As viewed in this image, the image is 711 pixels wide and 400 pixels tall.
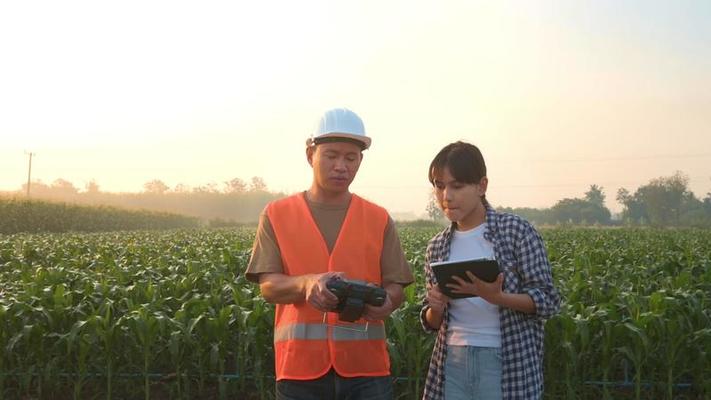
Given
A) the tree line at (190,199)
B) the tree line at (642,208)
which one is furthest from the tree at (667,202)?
the tree line at (190,199)

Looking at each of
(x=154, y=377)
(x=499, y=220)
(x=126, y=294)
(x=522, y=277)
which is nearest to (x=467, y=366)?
(x=522, y=277)

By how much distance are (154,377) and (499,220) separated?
13.5ft

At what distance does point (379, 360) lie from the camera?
2.67 meters

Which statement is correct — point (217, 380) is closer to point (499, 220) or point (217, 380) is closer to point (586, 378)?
point (586, 378)

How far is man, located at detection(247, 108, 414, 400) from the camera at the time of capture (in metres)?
2.60

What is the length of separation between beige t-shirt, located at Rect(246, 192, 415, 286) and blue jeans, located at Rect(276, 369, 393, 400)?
0.40m

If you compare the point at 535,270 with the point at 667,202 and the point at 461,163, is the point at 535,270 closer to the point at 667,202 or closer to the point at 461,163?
the point at 461,163

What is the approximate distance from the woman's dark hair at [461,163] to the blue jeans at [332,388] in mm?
860

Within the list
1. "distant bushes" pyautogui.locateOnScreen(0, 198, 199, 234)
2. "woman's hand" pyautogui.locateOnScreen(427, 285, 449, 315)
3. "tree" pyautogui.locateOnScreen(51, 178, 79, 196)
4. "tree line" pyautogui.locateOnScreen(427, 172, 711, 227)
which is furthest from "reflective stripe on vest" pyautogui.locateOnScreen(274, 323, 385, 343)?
"tree" pyautogui.locateOnScreen(51, 178, 79, 196)

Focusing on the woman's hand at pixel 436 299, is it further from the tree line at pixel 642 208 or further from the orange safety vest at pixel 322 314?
the tree line at pixel 642 208

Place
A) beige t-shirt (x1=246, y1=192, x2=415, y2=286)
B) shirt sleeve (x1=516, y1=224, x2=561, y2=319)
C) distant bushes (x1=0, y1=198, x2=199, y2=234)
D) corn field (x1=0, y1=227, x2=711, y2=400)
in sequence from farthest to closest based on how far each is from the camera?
distant bushes (x1=0, y1=198, x2=199, y2=234), corn field (x1=0, y1=227, x2=711, y2=400), shirt sleeve (x1=516, y1=224, x2=561, y2=319), beige t-shirt (x1=246, y1=192, x2=415, y2=286)

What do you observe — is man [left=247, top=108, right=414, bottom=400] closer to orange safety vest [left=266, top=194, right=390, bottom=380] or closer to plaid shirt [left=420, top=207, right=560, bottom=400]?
orange safety vest [left=266, top=194, right=390, bottom=380]

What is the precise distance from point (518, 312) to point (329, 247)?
815 mm

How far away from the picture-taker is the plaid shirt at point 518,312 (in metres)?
2.73
